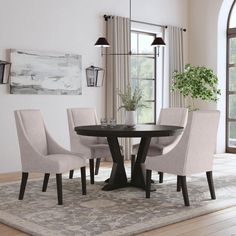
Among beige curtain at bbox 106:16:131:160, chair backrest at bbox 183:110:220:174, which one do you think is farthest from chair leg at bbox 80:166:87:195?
beige curtain at bbox 106:16:131:160

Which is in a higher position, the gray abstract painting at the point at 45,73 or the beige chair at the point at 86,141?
the gray abstract painting at the point at 45,73

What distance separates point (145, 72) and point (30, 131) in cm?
422

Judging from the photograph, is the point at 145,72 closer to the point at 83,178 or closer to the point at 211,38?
the point at 211,38

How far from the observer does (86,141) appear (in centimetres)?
593

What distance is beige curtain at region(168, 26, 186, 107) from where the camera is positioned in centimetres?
882

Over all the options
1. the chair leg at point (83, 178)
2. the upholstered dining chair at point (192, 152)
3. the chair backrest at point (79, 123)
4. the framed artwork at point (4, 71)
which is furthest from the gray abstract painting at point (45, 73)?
the upholstered dining chair at point (192, 152)

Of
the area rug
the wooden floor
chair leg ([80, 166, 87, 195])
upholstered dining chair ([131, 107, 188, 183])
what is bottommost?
the wooden floor

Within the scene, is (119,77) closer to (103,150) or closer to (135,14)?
(135,14)

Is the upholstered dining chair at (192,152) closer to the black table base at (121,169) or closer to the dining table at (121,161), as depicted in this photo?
the dining table at (121,161)

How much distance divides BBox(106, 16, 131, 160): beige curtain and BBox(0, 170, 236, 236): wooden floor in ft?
12.3

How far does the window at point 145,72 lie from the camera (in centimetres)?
836

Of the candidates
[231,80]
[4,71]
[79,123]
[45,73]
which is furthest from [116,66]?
[231,80]

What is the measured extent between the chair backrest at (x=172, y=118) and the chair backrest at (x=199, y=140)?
122 cm

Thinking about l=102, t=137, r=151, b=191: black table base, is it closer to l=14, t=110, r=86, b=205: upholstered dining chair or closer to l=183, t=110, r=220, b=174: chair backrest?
l=14, t=110, r=86, b=205: upholstered dining chair
